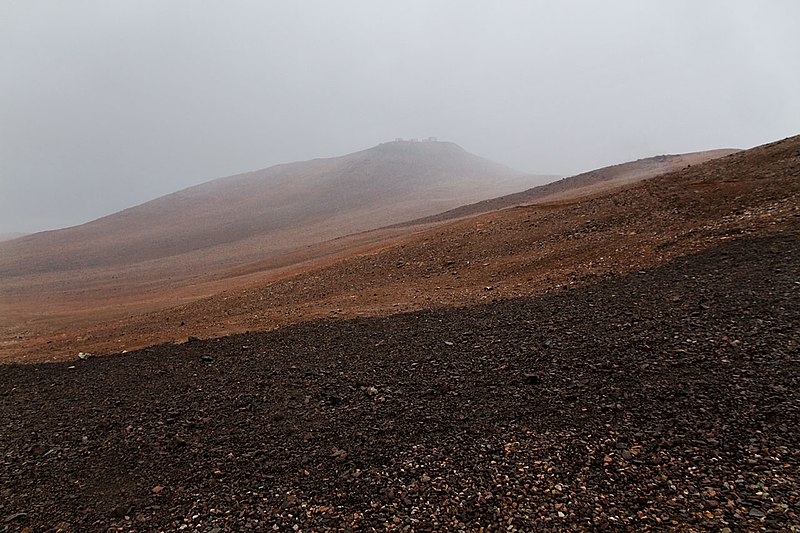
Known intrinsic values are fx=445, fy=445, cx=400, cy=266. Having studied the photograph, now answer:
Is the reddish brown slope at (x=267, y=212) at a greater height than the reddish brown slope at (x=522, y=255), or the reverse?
the reddish brown slope at (x=267, y=212)

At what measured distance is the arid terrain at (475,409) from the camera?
11.9 feet

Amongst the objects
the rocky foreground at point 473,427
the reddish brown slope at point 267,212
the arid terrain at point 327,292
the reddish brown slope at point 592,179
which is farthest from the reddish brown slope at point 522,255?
the reddish brown slope at point 267,212

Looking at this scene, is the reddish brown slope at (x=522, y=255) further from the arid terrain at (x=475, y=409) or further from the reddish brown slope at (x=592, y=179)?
the reddish brown slope at (x=592, y=179)

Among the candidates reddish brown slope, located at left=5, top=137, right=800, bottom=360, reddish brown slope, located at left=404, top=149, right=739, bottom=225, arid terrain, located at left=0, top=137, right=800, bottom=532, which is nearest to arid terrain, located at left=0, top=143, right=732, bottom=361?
reddish brown slope, located at left=5, top=137, right=800, bottom=360

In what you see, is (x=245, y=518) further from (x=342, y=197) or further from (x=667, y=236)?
(x=342, y=197)

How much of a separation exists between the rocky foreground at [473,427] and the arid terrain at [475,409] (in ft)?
0.07

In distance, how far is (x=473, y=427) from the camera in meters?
4.66

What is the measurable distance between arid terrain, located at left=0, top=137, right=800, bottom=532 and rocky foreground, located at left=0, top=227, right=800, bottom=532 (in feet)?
0.07

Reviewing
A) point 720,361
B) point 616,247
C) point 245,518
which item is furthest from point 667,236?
point 245,518

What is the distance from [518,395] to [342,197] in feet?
229

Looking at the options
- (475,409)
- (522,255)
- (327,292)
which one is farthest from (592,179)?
(475,409)

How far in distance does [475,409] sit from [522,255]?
755 centimetres

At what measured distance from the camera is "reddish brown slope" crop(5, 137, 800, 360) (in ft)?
29.8

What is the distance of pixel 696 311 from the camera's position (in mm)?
6070
